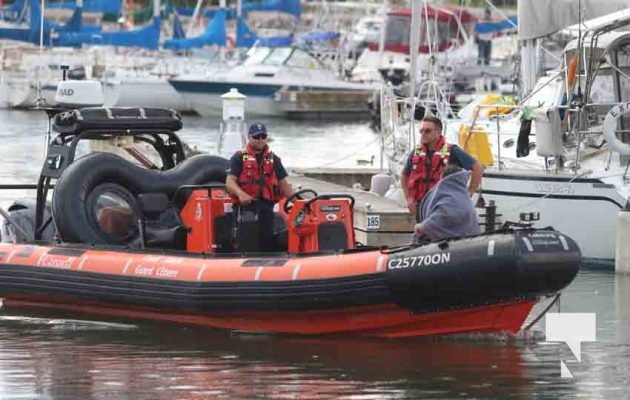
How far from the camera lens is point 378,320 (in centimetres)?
1441

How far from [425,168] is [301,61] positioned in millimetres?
41819

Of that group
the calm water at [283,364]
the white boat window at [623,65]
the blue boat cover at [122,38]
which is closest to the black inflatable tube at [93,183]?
the calm water at [283,364]

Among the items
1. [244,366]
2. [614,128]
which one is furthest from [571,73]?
[244,366]

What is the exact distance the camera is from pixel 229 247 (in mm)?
15680

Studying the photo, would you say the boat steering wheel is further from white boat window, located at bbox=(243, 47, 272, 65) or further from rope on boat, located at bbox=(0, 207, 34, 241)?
white boat window, located at bbox=(243, 47, 272, 65)

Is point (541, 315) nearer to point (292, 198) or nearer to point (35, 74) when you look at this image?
point (292, 198)

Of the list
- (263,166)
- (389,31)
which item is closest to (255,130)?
(263,166)

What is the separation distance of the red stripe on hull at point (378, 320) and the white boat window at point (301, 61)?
1625 inches

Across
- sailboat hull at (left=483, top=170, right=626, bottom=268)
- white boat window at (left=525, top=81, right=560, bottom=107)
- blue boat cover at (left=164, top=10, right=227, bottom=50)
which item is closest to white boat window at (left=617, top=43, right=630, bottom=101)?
white boat window at (left=525, top=81, right=560, bottom=107)

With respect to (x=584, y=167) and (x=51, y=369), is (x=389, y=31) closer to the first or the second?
(x=584, y=167)

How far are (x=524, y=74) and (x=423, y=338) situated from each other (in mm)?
11680

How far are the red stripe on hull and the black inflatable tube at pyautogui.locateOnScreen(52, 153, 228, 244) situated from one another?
4.24 ft

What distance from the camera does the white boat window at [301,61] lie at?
185 feet

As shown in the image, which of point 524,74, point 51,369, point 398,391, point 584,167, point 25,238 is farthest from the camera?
point 524,74
